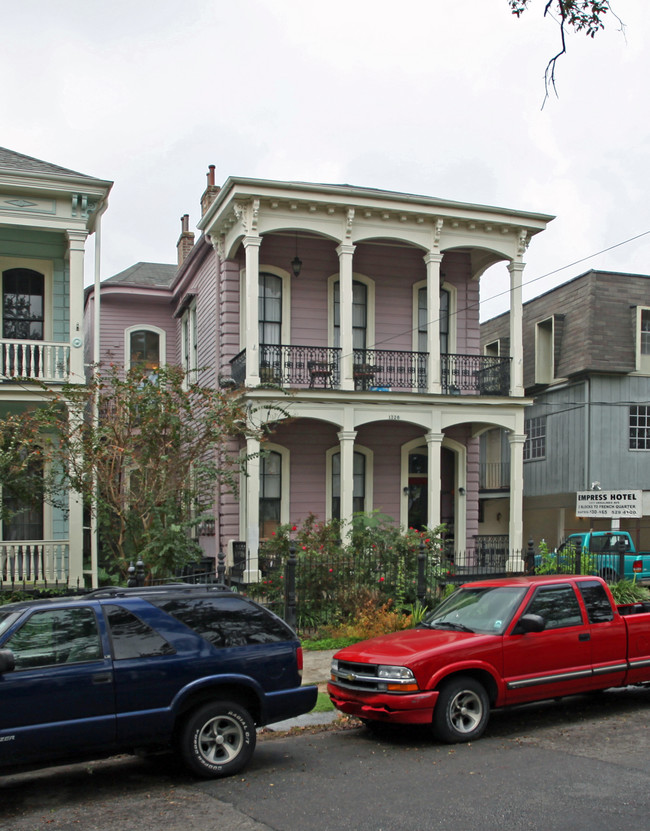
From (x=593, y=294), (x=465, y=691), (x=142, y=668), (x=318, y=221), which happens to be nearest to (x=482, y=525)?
(x=593, y=294)

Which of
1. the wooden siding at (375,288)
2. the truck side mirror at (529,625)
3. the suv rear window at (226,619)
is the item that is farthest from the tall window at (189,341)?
the suv rear window at (226,619)

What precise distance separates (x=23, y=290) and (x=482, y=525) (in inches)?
683

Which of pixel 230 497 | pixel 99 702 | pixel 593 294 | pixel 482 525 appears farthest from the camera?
pixel 482 525

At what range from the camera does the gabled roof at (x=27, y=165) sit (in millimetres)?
16312

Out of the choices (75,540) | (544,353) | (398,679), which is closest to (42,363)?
(75,540)

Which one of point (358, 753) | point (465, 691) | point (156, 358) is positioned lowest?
point (358, 753)

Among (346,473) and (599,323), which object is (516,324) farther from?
(599,323)

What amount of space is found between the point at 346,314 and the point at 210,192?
706cm

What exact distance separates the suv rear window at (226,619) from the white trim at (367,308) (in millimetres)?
13410

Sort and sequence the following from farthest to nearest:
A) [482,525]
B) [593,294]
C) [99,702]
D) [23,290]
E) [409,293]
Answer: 1. [482,525]
2. [593,294]
3. [409,293]
4. [23,290]
5. [99,702]

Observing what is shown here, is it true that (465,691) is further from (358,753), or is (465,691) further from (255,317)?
(255,317)

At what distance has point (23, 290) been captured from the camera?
719 inches

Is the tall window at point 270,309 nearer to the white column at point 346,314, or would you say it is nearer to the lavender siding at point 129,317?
the white column at point 346,314

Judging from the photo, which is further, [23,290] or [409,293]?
[409,293]
